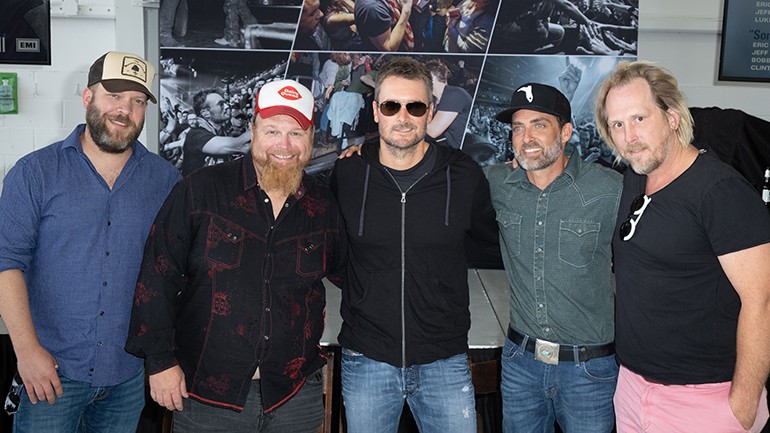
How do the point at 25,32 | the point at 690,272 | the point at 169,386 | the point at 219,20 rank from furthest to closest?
the point at 25,32 → the point at 219,20 → the point at 169,386 → the point at 690,272

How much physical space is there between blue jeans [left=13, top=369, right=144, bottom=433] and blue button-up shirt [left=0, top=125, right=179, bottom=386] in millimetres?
53

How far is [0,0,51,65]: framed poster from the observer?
159 inches

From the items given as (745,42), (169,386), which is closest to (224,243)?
(169,386)

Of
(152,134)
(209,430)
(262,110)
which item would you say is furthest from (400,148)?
(152,134)

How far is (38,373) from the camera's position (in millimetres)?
1865

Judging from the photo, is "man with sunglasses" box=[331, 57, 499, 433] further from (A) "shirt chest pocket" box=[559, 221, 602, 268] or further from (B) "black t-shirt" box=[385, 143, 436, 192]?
(A) "shirt chest pocket" box=[559, 221, 602, 268]

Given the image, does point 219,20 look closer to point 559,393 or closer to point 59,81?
point 59,81

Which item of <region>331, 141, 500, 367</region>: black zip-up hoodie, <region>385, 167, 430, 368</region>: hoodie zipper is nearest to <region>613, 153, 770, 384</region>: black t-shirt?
<region>331, 141, 500, 367</region>: black zip-up hoodie

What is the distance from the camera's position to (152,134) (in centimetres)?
403

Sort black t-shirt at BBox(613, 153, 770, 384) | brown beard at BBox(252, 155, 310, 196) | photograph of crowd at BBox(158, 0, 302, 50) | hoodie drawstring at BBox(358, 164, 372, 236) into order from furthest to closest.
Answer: photograph of crowd at BBox(158, 0, 302, 50) < hoodie drawstring at BBox(358, 164, 372, 236) < brown beard at BBox(252, 155, 310, 196) < black t-shirt at BBox(613, 153, 770, 384)

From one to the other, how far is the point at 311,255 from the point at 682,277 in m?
0.93

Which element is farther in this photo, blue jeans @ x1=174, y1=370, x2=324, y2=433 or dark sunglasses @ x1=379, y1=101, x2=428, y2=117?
dark sunglasses @ x1=379, y1=101, x2=428, y2=117

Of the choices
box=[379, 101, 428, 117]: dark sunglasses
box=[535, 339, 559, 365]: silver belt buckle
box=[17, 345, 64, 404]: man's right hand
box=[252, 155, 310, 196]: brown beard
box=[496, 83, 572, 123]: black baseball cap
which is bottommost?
box=[17, 345, 64, 404]: man's right hand

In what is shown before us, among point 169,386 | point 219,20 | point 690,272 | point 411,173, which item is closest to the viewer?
point 690,272
